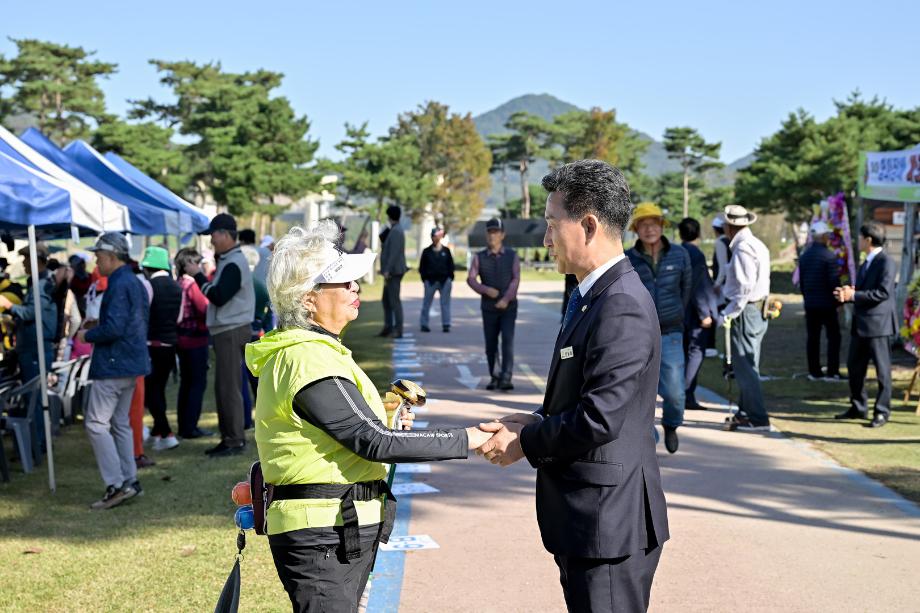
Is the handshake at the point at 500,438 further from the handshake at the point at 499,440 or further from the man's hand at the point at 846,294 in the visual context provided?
the man's hand at the point at 846,294

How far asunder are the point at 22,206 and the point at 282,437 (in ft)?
16.7

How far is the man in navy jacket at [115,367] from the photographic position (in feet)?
23.2

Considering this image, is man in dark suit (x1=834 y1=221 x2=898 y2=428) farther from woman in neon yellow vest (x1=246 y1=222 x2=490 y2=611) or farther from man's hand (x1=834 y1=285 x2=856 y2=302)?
woman in neon yellow vest (x1=246 y1=222 x2=490 y2=611)

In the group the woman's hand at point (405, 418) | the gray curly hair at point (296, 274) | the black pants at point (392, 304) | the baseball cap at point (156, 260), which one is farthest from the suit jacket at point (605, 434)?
the black pants at point (392, 304)

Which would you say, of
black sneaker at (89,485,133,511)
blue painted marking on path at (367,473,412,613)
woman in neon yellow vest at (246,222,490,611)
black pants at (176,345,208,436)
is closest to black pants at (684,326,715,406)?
black pants at (176,345,208,436)

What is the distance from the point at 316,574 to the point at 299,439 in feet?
1.37

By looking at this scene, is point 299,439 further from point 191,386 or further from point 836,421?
point 836,421

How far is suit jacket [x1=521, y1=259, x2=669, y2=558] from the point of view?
2.80m

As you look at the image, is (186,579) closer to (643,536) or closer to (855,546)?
(643,536)

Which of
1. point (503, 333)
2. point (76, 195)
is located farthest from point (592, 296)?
point (503, 333)

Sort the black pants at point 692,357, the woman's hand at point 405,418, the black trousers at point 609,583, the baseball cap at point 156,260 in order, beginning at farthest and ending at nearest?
the black pants at point 692,357
the baseball cap at point 156,260
the woman's hand at point 405,418
the black trousers at point 609,583

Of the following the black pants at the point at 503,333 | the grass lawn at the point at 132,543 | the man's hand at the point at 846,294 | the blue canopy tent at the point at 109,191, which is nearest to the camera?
the grass lawn at the point at 132,543

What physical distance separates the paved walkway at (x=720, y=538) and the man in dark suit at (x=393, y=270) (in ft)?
28.4

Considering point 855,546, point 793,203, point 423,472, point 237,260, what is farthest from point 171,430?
point 793,203
